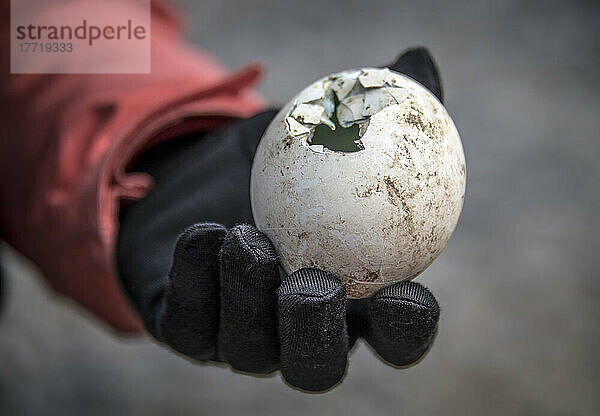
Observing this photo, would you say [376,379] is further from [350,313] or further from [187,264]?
[187,264]

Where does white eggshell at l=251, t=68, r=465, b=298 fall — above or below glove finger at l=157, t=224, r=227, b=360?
above

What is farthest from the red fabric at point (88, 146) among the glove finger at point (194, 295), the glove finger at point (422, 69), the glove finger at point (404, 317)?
the glove finger at point (404, 317)

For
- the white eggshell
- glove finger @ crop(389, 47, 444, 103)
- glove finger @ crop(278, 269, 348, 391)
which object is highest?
glove finger @ crop(389, 47, 444, 103)

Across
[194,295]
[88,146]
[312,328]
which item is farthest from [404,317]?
[88,146]

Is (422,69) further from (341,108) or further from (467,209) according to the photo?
(467,209)

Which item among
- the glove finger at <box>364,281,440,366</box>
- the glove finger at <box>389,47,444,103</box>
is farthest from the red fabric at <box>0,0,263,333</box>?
the glove finger at <box>364,281,440,366</box>

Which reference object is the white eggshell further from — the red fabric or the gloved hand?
the red fabric

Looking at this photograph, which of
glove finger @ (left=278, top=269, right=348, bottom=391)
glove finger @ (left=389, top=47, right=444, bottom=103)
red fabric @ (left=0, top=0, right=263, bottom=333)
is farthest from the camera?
red fabric @ (left=0, top=0, right=263, bottom=333)
